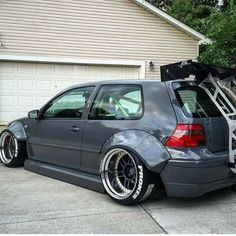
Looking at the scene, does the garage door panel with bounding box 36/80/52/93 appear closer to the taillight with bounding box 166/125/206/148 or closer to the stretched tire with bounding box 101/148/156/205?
the stretched tire with bounding box 101/148/156/205

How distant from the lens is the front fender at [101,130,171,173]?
14.9 ft

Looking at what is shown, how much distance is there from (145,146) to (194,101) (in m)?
0.83

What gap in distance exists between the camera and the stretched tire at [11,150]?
673cm

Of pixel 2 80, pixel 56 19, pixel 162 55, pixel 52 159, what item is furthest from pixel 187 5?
pixel 52 159

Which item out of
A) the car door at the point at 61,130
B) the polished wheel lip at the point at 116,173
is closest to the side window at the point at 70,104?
the car door at the point at 61,130

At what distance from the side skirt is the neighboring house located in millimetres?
5603

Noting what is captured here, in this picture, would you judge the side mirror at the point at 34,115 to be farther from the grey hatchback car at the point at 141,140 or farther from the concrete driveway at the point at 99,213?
the concrete driveway at the point at 99,213

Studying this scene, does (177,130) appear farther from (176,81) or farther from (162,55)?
(162,55)

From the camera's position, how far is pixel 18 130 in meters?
6.75

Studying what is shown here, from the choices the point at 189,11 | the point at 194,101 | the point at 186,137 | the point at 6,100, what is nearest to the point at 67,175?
the point at 186,137

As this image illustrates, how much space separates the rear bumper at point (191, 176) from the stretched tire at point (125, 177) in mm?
249

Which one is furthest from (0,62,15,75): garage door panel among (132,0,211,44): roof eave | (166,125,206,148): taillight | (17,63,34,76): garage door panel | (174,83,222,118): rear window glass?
(166,125,206,148): taillight

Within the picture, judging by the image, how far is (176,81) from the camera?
4902 millimetres

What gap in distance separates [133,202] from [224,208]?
1067mm
